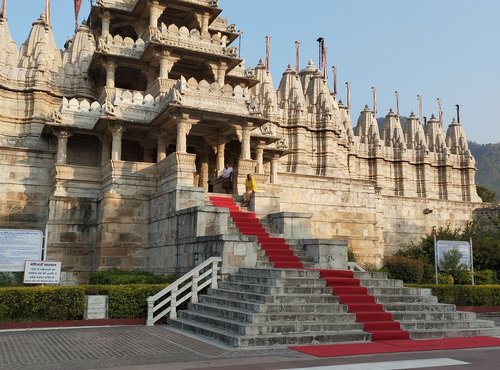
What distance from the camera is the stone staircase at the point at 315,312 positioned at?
11.9 m

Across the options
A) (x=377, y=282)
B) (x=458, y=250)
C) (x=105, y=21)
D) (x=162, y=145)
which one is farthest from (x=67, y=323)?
(x=105, y=21)

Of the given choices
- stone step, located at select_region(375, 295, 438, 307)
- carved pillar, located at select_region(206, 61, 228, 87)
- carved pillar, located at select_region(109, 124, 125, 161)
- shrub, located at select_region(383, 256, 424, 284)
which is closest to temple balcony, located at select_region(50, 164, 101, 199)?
carved pillar, located at select_region(109, 124, 125, 161)

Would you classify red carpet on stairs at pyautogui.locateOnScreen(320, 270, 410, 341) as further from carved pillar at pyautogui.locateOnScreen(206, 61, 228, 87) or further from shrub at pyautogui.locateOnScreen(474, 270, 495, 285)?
carved pillar at pyautogui.locateOnScreen(206, 61, 228, 87)

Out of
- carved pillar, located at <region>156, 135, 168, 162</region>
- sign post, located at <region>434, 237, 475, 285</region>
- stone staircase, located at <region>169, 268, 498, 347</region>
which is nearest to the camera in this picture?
stone staircase, located at <region>169, 268, 498, 347</region>

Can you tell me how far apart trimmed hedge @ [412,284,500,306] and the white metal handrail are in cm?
873

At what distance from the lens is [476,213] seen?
41.0 metres

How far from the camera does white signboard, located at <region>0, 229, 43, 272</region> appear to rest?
15695mm

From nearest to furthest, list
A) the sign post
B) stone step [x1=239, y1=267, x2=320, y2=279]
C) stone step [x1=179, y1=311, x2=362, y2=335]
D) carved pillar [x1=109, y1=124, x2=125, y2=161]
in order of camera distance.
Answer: stone step [x1=179, y1=311, x2=362, y2=335], stone step [x1=239, y1=267, x2=320, y2=279], the sign post, carved pillar [x1=109, y1=124, x2=125, y2=161]

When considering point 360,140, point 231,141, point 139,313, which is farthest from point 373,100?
point 139,313

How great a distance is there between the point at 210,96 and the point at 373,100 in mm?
51121

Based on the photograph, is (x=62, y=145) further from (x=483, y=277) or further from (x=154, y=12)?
(x=483, y=277)

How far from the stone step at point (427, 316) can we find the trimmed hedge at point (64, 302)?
714 cm

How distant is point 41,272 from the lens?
50.9 feet

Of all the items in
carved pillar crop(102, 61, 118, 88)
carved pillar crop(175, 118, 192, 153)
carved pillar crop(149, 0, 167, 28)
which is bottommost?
carved pillar crop(175, 118, 192, 153)
